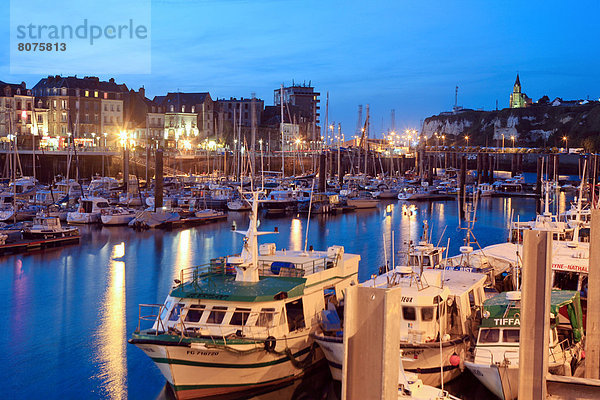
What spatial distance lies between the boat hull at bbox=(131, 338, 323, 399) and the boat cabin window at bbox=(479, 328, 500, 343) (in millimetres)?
4590

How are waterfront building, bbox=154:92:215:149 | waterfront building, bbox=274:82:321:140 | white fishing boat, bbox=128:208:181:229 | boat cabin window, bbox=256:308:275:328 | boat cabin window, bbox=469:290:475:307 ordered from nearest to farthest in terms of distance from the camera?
boat cabin window, bbox=256:308:275:328, boat cabin window, bbox=469:290:475:307, white fishing boat, bbox=128:208:181:229, waterfront building, bbox=154:92:215:149, waterfront building, bbox=274:82:321:140

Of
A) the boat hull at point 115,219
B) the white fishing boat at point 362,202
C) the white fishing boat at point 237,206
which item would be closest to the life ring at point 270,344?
the boat hull at point 115,219

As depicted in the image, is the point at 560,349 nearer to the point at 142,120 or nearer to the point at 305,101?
the point at 142,120

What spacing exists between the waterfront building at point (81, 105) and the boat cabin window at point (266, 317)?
84.9 m

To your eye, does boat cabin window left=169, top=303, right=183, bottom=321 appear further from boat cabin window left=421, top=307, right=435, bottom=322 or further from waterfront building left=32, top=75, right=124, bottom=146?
waterfront building left=32, top=75, right=124, bottom=146

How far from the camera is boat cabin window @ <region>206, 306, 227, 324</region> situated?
51.3 ft

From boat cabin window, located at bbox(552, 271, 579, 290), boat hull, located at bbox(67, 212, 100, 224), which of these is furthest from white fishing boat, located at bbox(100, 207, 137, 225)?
boat cabin window, located at bbox(552, 271, 579, 290)

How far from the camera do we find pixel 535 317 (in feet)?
34.5

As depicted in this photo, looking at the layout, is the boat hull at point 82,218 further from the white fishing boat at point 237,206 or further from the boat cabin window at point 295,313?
the boat cabin window at point 295,313

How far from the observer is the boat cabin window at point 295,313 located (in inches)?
656

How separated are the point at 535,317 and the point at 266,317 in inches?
274

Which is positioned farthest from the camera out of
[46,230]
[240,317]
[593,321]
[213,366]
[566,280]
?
[46,230]

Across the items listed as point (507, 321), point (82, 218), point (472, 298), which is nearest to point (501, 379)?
point (507, 321)

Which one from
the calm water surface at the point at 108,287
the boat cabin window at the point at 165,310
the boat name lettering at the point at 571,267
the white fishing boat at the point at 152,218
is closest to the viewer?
the boat cabin window at the point at 165,310
